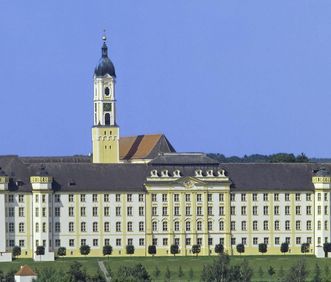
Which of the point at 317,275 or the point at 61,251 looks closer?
the point at 317,275

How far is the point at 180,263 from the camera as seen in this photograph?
158 metres

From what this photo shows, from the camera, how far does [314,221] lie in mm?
171375

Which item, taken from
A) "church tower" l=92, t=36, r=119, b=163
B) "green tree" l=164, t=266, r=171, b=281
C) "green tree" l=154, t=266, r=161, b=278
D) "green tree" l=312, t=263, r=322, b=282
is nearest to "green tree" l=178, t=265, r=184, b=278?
"green tree" l=164, t=266, r=171, b=281

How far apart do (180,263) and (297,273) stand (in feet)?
59.3

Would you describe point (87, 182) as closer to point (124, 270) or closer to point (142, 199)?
point (142, 199)

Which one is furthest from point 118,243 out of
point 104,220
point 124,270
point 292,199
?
point 124,270

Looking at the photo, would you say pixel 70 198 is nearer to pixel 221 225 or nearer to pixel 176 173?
pixel 176 173

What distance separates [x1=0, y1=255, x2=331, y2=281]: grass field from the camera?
151875 mm

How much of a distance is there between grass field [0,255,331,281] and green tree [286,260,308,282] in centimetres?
389

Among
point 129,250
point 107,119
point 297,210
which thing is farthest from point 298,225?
point 107,119

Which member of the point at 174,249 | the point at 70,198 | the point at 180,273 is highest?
the point at 70,198

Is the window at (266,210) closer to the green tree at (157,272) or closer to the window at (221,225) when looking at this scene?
the window at (221,225)

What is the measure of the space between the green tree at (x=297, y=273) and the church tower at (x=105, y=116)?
178 ft

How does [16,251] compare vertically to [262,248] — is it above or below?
below
